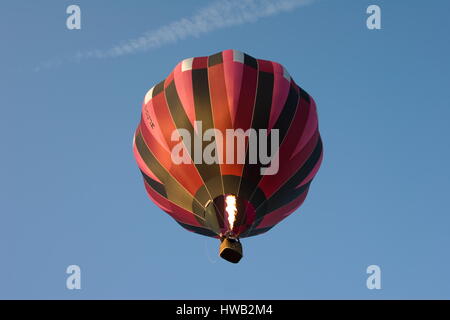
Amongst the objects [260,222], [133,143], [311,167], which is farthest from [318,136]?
[133,143]

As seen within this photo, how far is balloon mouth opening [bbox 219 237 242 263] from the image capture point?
17.7 meters

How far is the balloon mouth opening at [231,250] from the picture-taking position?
17688 mm

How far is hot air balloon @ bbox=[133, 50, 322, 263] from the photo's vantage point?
60.0 ft

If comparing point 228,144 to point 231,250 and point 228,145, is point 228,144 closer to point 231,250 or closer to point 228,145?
point 228,145

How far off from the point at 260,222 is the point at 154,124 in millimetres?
3189

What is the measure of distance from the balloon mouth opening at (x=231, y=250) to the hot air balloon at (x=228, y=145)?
0.07 feet

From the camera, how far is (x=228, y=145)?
1833 centimetres

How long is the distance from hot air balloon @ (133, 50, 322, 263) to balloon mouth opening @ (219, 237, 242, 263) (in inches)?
0.8

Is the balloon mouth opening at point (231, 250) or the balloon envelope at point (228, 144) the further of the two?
the balloon envelope at point (228, 144)

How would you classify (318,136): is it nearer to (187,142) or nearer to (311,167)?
(311,167)

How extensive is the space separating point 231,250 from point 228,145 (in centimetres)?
219

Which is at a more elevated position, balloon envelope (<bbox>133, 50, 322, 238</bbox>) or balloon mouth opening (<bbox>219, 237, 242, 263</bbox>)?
balloon envelope (<bbox>133, 50, 322, 238</bbox>)

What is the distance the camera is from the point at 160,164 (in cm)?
1955

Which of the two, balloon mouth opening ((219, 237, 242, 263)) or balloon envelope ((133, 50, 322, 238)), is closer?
balloon mouth opening ((219, 237, 242, 263))
